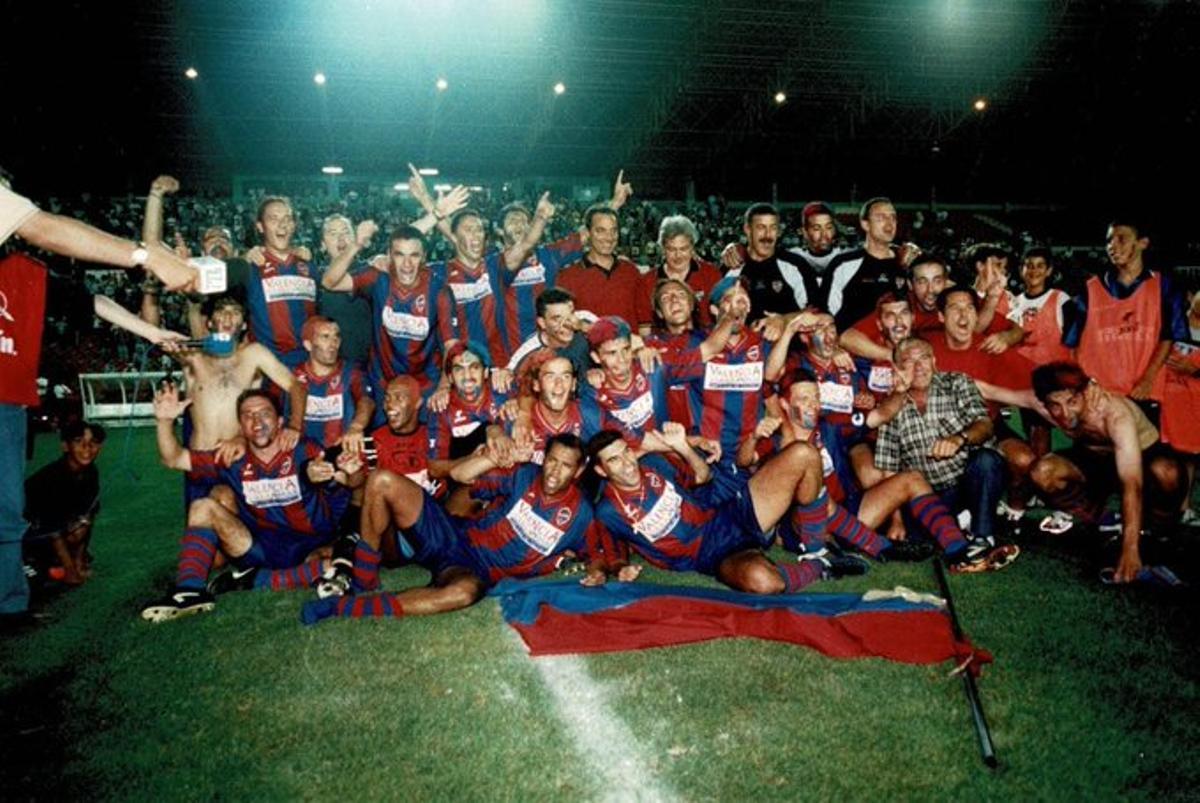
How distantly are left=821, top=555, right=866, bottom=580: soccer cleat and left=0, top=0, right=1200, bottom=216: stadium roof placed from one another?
12770 mm

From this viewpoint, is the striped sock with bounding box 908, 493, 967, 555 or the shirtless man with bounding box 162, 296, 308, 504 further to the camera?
the shirtless man with bounding box 162, 296, 308, 504

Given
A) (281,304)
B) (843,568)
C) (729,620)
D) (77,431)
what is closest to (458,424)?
(281,304)

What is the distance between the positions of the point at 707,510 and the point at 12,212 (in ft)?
11.3

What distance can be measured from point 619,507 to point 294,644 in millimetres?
1772

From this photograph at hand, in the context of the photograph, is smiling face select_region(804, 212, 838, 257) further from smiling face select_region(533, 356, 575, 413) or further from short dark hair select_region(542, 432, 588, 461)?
short dark hair select_region(542, 432, 588, 461)

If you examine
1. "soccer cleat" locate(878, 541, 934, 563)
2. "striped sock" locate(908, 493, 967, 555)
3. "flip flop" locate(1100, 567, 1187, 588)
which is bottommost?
"flip flop" locate(1100, 567, 1187, 588)

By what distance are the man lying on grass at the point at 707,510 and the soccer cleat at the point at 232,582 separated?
2033 millimetres

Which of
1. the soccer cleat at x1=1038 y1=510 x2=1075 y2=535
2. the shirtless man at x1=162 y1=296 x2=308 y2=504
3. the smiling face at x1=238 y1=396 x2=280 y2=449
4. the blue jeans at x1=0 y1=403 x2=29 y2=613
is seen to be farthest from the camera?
the shirtless man at x1=162 y1=296 x2=308 y2=504

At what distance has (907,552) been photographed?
461cm

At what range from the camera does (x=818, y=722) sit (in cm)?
279

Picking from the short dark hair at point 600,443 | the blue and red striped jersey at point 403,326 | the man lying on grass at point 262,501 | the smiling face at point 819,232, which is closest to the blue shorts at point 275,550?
the man lying on grass at point 262,501

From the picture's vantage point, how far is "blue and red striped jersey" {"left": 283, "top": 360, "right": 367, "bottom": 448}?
17.5 ft

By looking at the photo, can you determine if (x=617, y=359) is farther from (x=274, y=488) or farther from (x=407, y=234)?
(x=274, y=488)

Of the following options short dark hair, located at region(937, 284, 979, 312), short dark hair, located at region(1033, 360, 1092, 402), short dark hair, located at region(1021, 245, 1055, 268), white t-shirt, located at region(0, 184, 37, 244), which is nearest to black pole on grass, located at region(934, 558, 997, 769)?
short dark hair, located at region(1033, 360, 1092, 402)
